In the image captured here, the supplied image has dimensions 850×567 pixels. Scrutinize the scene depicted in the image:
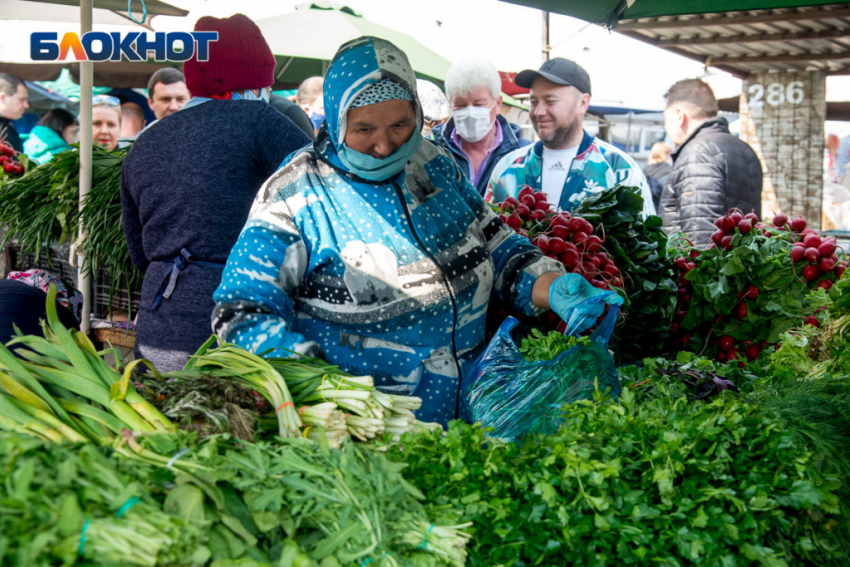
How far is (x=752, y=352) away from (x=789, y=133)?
23.8 feet

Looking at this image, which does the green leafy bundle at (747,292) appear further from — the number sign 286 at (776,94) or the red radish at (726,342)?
the number sign 286 at (776,94)

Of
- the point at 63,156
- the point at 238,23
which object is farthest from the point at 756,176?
the point at 63,156

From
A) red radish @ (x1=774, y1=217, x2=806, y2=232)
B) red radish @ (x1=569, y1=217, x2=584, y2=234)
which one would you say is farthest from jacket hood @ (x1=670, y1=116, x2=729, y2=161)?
red radish @ (x1=569, y1=217, x2=584, y2=234)

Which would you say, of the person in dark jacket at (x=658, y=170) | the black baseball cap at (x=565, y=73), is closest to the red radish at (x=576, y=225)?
the black baseball cap at (x=565, y=73)

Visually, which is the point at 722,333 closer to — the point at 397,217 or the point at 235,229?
the point at 397,217

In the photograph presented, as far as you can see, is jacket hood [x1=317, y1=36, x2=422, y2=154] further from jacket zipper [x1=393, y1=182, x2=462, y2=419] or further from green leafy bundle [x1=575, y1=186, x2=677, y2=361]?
green leafy bundle [x1=575, y1=186, x2=677, y2=361]

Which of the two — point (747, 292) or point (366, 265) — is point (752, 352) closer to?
point (747, 292)

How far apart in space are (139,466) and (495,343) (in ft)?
3.73

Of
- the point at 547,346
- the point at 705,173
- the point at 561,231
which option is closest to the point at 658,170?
the point at 705,173

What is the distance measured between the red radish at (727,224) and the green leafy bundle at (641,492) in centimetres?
213

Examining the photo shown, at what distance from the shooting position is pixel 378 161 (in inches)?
82.4

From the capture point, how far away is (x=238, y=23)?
292cm

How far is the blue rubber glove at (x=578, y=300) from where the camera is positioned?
6.75 feet

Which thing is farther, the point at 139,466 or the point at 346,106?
the point at 346,106
